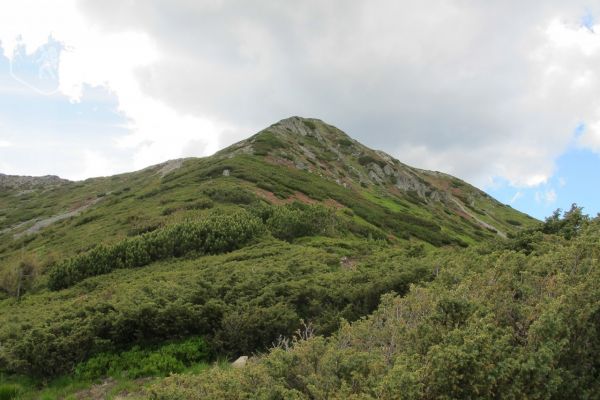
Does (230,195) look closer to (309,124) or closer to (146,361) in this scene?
(146,361)

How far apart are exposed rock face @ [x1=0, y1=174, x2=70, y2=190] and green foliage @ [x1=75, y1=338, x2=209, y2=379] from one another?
344 ft

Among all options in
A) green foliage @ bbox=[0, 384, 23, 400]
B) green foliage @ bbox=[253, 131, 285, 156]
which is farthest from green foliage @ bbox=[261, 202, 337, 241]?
green foliage @ bbox=[253, 131, 285, 156]

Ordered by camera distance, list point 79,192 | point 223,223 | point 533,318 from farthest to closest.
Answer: point 79,192
point 223,223
point 533,318

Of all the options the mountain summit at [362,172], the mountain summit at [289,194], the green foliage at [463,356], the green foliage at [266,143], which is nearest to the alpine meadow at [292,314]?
the green foliage at [463,356]

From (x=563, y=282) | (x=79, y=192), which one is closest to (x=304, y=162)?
(x=79, y=192)

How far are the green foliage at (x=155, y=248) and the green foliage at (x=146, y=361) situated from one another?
11.5 meters

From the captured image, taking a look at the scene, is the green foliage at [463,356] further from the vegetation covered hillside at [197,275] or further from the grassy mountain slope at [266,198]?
the grassy mountain slope at [266,198]

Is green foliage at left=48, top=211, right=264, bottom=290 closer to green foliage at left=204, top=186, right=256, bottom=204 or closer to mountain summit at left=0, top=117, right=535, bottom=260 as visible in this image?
mountain summit at left=0, top=117, right=535, bottom=260

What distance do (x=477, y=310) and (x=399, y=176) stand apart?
7840 centimetres

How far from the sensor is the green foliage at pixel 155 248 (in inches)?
892

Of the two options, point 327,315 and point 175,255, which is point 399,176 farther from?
point 327,315

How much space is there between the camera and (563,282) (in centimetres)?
635

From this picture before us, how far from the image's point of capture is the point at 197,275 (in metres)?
16.2

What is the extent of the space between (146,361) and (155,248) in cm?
1294
